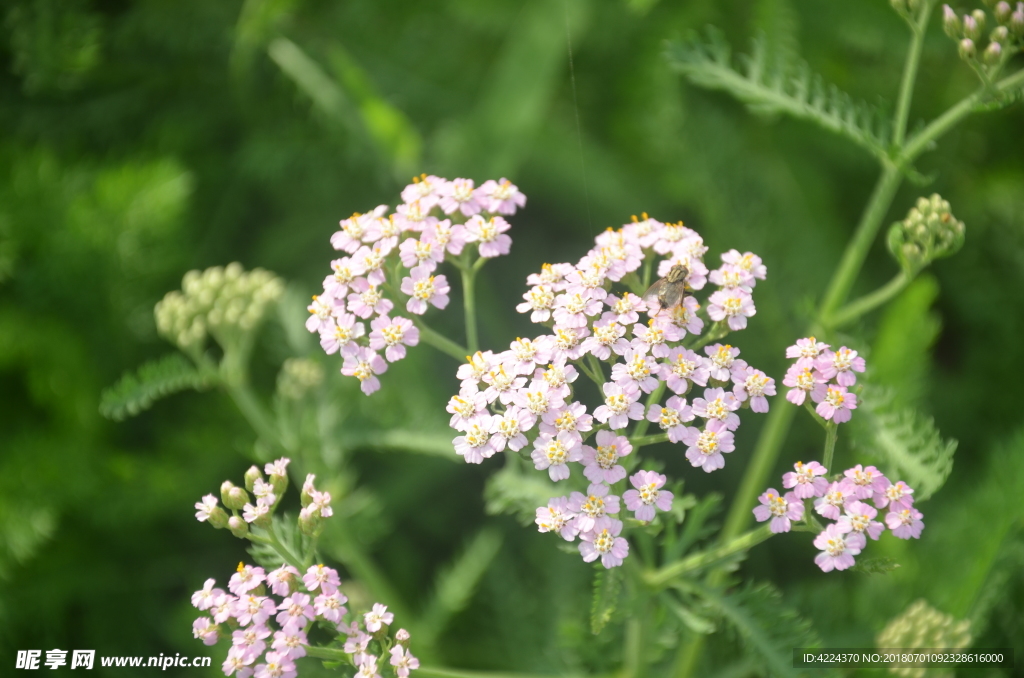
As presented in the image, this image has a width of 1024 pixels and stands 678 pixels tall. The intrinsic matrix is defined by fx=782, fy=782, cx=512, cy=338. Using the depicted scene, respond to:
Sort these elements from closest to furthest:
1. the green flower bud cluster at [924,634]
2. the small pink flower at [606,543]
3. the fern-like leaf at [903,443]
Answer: the small pink flower at [606,543], the fern-like leaf at [903,443], the green flower bud cluster at [924,634]

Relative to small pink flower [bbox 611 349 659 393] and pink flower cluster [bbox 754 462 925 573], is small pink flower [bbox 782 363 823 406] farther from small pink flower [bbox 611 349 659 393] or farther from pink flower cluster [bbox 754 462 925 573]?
small pink flower [bbox 611 349 659 393]

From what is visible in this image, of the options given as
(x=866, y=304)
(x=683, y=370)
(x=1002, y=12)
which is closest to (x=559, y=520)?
(x=683, y=370)

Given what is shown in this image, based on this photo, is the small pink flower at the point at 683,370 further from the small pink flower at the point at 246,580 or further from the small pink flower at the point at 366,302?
the small pink flower at the point at 246,580

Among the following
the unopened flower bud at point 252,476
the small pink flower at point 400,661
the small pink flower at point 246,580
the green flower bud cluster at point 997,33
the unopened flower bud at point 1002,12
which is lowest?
the small pink flower at point 400,661

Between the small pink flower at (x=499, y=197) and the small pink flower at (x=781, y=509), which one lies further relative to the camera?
the small pink flower at (x=499, y=197)

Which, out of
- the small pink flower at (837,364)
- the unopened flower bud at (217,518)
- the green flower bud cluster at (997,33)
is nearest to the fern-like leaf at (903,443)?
the small pink flower at (837,364)

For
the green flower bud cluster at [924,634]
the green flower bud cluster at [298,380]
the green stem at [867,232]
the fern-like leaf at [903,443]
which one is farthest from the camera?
the green flower bud cluster at [298,380]

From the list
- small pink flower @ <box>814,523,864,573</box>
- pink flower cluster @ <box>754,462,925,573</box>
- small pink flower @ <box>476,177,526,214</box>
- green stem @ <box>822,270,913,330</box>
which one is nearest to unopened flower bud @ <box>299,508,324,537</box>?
small pink flower @ <box>476,177,526,214</box>
